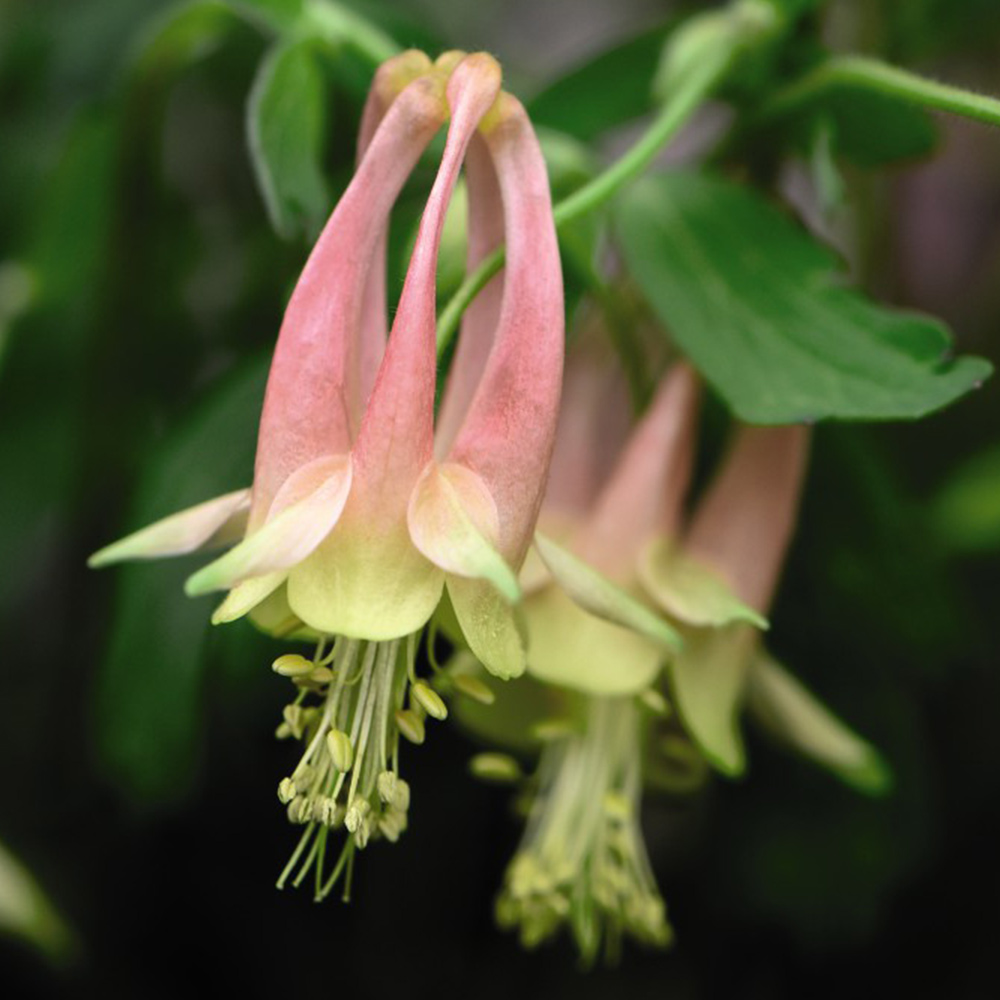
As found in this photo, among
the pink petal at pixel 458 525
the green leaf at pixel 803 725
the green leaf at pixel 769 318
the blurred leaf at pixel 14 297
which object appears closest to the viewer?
the pink petal at pixel 458 525

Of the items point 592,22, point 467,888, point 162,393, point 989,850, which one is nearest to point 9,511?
point 162,393

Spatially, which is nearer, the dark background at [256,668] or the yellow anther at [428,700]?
the yellow anther at [428,700]

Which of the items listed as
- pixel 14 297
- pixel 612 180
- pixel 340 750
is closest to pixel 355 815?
pixel 340 750

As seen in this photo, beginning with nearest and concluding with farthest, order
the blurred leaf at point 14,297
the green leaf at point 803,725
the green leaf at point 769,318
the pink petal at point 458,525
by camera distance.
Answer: the pink petal at point 458,525 < the green leaf at point 769,318 < the green leaf at point 803,725 < the blurred leaf at point 14,297

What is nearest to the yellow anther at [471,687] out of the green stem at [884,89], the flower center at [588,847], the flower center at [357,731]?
the flower center at [357,731]

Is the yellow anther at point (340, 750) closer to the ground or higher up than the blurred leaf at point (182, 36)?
closer to the ground

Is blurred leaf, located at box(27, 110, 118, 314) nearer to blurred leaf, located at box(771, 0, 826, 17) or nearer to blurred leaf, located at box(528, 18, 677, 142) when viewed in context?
blurred leaf, located at box(528, 18, 677, 142)

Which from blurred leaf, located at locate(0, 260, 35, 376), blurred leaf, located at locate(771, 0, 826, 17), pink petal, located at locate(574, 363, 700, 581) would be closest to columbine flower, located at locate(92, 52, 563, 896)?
pink petal, located at locate(574, 363, 700, 581)

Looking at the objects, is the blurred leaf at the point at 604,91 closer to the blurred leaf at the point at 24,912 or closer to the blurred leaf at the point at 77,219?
the blurred leaf at the point at 77,219
